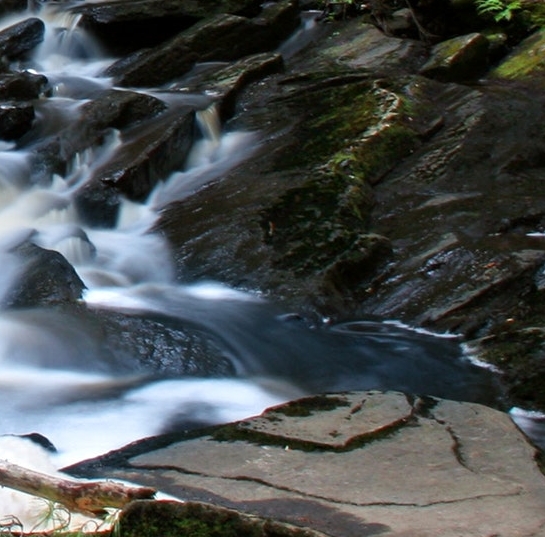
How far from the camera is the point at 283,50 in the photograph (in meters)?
12.7

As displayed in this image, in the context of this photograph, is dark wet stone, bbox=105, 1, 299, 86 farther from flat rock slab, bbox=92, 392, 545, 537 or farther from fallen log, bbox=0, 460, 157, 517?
fallen log, bbox=0, 460, 157, 517

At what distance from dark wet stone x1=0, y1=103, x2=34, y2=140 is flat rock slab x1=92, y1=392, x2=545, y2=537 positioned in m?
5.58

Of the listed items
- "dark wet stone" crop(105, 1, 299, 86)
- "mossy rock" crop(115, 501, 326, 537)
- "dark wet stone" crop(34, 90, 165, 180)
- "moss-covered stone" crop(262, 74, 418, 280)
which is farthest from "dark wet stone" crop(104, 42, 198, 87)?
"mossy rock" crop(115, 501, 326, 537)

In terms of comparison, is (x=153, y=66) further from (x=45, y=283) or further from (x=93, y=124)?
(x=45, y=283)

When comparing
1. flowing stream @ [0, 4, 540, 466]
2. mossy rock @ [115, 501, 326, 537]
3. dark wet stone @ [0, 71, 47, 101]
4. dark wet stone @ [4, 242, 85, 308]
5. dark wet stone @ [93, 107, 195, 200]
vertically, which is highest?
mossy rock @ [115, 501, 326, 537]

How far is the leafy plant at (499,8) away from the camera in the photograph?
1233cm

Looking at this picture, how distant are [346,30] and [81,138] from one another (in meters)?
4.70

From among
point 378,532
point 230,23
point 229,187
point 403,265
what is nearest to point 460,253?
point 403,265

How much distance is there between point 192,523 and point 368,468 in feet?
4.18

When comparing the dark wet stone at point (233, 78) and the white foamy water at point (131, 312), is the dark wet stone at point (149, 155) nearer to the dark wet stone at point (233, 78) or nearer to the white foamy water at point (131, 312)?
the white foamy water at point (131, 312)

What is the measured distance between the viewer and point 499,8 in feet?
40.9

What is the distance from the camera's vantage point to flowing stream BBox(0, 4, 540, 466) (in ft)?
17.6

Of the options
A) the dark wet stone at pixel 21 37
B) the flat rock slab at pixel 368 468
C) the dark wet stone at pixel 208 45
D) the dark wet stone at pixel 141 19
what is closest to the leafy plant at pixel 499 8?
the dark wet stone at pixel 208 45

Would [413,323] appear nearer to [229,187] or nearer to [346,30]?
[229,187]
